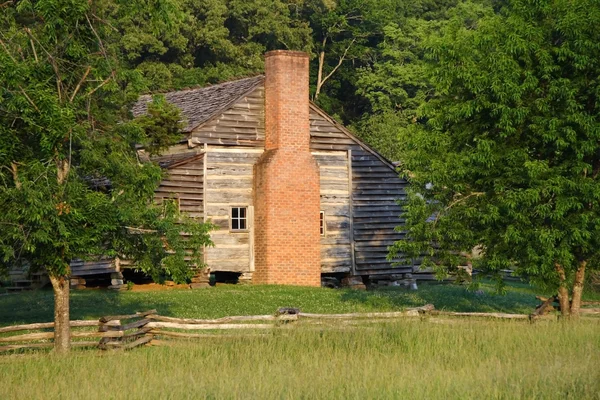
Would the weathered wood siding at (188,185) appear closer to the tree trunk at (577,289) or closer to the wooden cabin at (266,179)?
the wooden cabin at (266,179)

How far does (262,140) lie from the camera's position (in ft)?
127

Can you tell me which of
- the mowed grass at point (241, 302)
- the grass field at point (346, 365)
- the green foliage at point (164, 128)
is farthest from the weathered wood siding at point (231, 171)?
the grass field at point (346, 365)

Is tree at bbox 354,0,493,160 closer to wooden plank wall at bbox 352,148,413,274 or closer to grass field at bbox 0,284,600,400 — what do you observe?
wooden plank wall at bbox 352,148,413,274

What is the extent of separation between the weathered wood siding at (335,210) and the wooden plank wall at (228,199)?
117 inches

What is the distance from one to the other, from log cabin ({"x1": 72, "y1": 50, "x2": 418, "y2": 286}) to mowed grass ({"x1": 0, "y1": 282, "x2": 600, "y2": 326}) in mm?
1736

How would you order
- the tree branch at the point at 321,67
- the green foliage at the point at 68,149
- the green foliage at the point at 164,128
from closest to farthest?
the green foliage at the point at 68,149, the green foliage at the point at 164,128, the tree branch at the point at 321,67

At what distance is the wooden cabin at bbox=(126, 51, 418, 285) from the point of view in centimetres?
3738

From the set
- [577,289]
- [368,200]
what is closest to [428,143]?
[577,289]

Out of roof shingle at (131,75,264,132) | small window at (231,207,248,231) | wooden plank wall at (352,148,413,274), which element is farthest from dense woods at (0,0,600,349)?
wooden plank wall at (352,148,413,274)

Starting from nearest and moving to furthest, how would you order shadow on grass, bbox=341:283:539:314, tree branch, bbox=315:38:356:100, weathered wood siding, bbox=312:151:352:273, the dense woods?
the dense woods < shadow on grass, bbox=341:283:539:314 < weathered wood siding, bbox=312:151:352:273 < tree branch, bbox=315:38:356:100

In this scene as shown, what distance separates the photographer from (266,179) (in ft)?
123

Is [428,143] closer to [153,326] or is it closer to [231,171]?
[153,326]

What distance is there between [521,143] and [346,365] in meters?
10.0

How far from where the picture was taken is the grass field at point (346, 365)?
46.6ft
